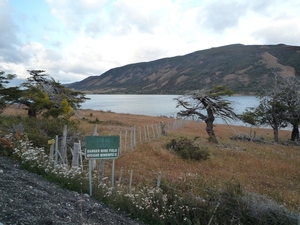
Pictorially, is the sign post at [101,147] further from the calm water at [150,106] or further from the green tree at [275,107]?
the calm water at [150,106]

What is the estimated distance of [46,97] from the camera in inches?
635

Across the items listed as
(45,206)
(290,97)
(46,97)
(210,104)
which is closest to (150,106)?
(290,97)

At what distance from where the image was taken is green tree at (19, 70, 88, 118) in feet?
52.5

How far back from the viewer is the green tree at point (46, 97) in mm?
16000

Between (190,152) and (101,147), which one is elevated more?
(101,147)

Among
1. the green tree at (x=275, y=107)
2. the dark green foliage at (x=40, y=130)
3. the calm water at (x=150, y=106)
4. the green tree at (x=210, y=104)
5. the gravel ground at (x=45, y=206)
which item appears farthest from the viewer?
the calm water at (x=150, y=106)

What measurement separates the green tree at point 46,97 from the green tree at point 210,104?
8.75m

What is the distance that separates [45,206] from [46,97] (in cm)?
1261

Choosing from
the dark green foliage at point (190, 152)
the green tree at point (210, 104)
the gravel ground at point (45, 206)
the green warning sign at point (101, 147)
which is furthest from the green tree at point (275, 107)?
the gravel ground at point (45, 206)

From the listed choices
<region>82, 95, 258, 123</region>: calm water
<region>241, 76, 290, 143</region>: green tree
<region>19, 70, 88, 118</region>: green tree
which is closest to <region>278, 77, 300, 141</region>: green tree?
<region>241, 76, 290, 143</region>: green tree

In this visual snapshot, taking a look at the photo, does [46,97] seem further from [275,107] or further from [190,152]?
[275,107]

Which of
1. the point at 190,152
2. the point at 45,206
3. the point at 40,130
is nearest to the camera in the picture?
the point at 45,206

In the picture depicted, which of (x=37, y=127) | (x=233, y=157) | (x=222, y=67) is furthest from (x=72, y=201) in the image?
(x=222, y=67)

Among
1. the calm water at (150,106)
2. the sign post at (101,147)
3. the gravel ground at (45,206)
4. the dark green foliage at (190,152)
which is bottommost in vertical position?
the calm water at (150,106)
